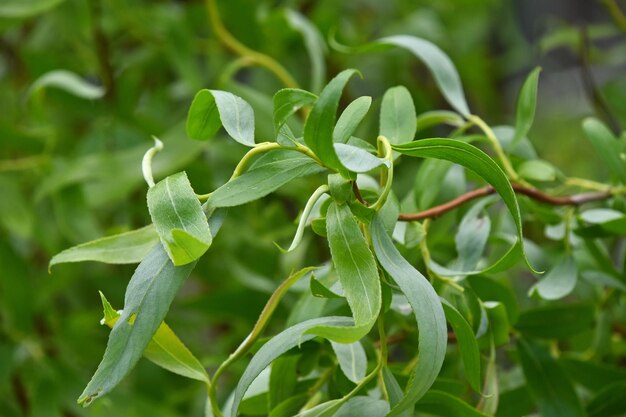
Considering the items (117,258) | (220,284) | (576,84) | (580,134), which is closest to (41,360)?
(220,284)

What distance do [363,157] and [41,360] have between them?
475 millimetres

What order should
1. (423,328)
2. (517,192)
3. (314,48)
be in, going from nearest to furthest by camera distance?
1. (423,328)
2. (517,192)
3. (314,48)

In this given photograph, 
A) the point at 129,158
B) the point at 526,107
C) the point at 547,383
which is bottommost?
the point at 129,158

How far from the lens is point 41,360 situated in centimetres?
69

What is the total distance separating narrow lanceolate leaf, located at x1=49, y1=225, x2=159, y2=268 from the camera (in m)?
0.33

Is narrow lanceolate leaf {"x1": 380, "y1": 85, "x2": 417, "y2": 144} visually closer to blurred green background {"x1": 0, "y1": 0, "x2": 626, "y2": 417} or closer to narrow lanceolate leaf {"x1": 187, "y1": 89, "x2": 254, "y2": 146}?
narrow lanceolate leaf {"x1": 187, "y1": 89, "x2": 254, "y2": 146}

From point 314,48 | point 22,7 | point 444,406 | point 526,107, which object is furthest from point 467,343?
point 22,7

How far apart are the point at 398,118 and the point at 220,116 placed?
8cm

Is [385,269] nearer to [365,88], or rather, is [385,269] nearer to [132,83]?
[132,83]

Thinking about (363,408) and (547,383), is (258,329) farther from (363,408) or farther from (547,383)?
(547,383)

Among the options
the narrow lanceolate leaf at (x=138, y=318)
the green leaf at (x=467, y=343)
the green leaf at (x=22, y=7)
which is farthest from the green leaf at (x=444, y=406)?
the green leaf at (x=22, y=7)

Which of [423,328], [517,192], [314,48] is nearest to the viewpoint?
[423,328]

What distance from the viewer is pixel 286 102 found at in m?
0.30

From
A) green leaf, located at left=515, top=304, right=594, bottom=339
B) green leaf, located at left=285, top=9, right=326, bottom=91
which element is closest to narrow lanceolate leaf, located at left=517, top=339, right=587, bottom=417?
green leaf, located at left=515, top=304, right=594, bottom=339
